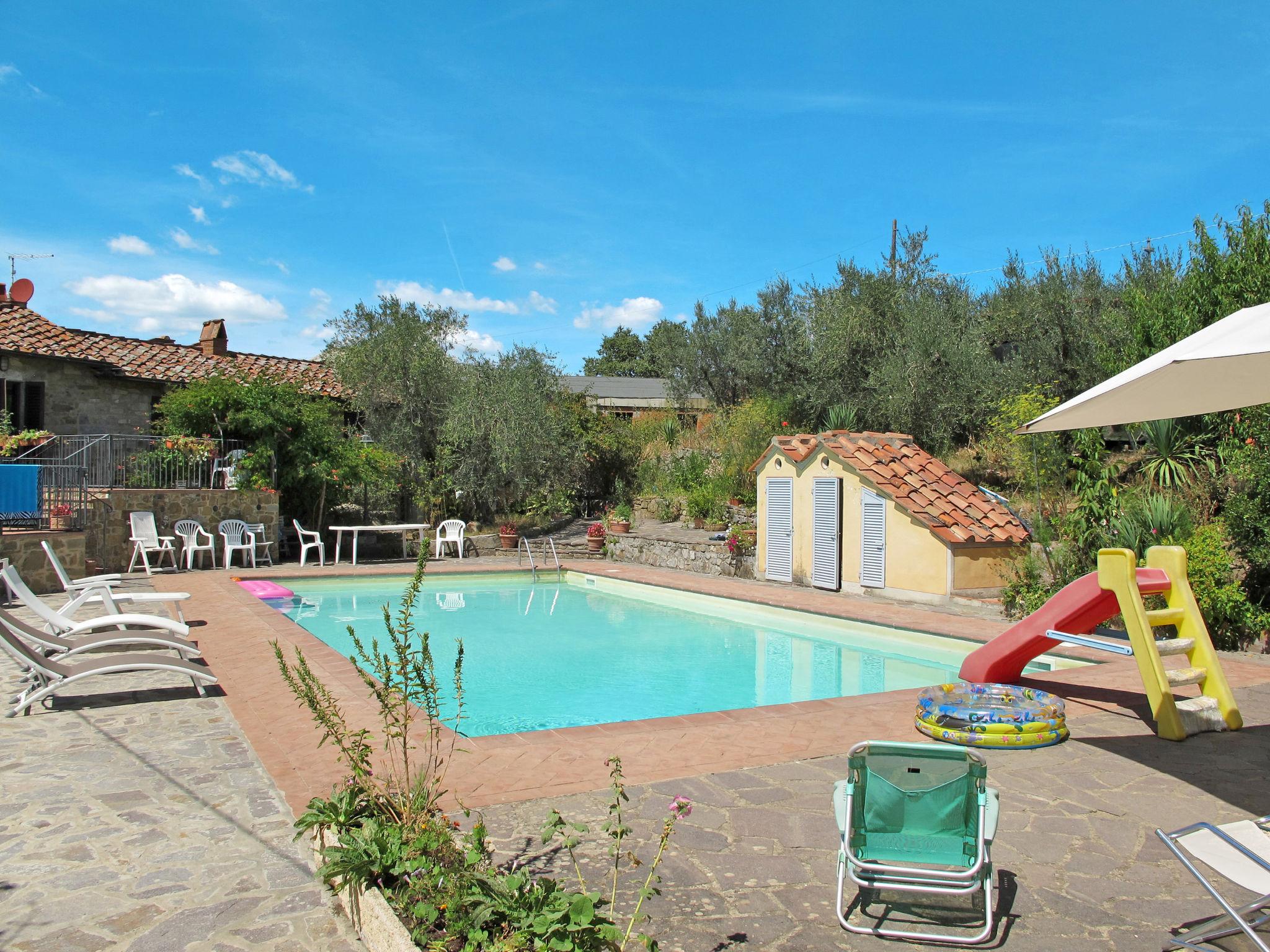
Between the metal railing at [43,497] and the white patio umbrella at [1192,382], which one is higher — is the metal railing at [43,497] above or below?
below

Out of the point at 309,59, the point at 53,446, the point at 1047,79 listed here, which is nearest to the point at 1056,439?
the point at 1047,79

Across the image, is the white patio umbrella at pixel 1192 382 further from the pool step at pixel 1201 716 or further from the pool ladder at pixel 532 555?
the pool ladder at pixel 532 555

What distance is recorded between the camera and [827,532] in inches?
512

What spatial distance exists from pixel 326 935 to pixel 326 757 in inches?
82.7

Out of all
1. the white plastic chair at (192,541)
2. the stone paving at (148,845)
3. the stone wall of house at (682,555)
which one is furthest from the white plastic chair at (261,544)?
the stone paving at (148,845)

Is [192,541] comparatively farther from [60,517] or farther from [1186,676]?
[1186,676]

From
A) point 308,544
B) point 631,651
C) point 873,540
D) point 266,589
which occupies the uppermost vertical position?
point 873,540

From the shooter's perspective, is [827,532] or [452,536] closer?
[827,532]

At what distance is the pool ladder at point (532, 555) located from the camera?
16.8m

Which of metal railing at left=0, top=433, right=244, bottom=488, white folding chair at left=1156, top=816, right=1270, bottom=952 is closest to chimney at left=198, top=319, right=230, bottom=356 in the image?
metal railing at left=0, top=433, right=244, bottom=488

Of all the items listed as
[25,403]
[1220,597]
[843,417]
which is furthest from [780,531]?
[25,403]

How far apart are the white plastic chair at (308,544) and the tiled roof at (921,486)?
9.71m

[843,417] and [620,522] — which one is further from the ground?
[843,417]

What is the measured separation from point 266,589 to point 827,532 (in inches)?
358
